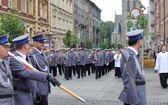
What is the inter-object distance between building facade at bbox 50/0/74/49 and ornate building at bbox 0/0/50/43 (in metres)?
3.02

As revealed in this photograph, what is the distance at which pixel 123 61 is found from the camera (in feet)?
19.8

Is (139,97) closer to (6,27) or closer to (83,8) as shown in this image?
(6,27)

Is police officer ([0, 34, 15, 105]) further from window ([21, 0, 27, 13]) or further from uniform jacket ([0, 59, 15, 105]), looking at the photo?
window ([21, 0, 27, 13])

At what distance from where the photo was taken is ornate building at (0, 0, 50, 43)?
33694mm

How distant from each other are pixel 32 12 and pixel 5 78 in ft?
121

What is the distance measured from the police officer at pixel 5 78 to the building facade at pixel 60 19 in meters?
42.3

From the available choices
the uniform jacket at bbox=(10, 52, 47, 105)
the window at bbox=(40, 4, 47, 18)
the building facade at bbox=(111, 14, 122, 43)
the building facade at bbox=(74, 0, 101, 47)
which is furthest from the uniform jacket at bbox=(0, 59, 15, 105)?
the building facade at bbox=(111, 14, 122, 43)

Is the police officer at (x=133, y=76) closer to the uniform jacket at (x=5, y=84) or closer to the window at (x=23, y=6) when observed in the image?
the uniform jacket at (x=5, y=84)

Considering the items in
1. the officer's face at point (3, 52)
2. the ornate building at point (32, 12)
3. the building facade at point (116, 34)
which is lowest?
the officer's face at point (3, 52)

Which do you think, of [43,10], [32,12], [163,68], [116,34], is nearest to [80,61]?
[163,68]

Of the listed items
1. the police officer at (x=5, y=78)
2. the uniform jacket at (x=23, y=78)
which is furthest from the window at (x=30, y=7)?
the police officer at (x=5, y=78)

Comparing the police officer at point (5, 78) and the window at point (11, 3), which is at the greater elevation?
the window at point (11, 3)

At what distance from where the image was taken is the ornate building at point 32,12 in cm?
3369

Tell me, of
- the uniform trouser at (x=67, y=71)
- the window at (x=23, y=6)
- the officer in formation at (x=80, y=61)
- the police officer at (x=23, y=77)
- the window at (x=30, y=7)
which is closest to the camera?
the police officer at (x=23, y=77)
